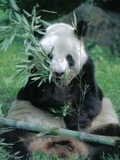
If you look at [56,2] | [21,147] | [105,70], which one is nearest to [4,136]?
[21,147]

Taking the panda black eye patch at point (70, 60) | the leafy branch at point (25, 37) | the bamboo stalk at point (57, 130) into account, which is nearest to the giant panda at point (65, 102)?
the panda black eye patch at point (70, 60)

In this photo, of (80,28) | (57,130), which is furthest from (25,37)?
(80,28)

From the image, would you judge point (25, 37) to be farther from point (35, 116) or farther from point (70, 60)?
point (35, 116)

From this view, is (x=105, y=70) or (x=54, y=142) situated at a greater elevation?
(x=54, y=142)

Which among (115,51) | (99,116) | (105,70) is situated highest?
(99,116)

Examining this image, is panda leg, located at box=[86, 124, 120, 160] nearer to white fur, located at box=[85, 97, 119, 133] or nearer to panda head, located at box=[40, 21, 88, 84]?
white fur, located at box=[85, 97, 119, 133]

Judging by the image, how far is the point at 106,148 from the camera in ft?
17.1

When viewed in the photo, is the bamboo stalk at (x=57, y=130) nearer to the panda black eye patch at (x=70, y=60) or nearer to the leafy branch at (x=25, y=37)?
the leafy branch at (x=25, y=37)

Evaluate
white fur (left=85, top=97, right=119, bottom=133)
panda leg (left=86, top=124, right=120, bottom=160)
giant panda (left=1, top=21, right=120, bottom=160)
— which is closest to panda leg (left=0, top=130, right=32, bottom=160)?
giant panda (left=1, top=21, right=120, bottom=160)

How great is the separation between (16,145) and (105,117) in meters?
1.13

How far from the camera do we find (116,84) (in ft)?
25.4

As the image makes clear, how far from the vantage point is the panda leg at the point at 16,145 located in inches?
195

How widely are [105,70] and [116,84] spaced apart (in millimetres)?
1321

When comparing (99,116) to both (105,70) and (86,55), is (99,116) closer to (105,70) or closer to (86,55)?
(86,55)
